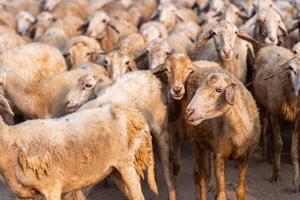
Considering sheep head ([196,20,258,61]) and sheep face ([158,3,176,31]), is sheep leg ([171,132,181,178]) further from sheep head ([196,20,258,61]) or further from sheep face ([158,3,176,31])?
sheep face ([158,3,176,31])

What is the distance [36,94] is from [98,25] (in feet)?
14.2

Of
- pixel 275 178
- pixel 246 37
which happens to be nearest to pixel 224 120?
pixel 275 178

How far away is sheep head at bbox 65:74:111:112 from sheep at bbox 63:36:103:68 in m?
2.14

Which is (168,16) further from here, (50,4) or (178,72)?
(178,72)

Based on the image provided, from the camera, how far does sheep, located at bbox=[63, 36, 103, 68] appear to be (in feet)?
34.6

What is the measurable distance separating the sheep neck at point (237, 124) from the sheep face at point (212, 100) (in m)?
0.19

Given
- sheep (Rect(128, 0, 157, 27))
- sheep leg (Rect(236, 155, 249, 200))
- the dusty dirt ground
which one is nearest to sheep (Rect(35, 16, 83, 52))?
sheep (Rect(128, 0, 157, 27))

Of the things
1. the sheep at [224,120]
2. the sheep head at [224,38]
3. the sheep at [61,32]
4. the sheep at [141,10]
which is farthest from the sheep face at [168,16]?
the sheep at [224,120]

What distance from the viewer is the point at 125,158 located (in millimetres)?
6203

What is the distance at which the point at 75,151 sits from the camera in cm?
595

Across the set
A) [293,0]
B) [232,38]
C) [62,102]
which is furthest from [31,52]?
[293,0]

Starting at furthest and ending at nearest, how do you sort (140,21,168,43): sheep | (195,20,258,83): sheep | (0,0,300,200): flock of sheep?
1. (140,21,168,43): sheep
2. (195,20,258,83): sheep
3. (0,0,300,200): flock of sheep

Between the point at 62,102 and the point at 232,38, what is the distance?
2.61 metres

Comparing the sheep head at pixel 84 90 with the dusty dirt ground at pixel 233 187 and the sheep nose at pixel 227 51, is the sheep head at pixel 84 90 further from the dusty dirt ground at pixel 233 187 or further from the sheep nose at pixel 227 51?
the sheep nose at pixel 227 51
